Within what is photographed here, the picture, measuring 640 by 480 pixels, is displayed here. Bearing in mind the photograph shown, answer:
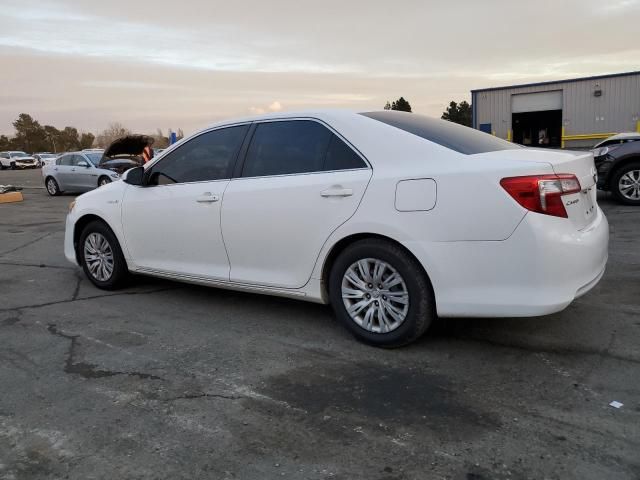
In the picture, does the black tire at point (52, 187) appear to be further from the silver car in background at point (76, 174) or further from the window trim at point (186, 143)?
the window trim at point (186, 143)

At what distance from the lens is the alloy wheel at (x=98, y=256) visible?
5.71 metres

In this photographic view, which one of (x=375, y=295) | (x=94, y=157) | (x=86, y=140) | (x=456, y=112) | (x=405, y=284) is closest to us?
(x=405, y=284)

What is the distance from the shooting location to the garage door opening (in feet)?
74.9

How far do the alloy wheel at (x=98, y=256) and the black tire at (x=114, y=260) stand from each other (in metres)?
0.02

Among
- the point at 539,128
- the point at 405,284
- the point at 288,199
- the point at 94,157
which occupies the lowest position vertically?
the point at 405,284

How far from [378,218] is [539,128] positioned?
22854mm

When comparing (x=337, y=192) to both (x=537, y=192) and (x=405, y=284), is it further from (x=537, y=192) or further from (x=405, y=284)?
(x=537, y=192)

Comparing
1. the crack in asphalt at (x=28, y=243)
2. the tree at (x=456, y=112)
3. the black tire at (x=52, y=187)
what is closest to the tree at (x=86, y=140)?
the tree at (x=456, y=112)

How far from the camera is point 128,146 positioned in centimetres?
1739

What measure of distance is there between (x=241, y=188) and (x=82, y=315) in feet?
6.20

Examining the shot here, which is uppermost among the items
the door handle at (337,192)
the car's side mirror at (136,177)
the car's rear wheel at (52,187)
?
the car's side mirror at (136,177)

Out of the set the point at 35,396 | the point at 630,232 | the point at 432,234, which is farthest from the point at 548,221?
the point at 630,232

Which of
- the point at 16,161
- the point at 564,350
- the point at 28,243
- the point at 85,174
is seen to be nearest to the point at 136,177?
the point at 564,350

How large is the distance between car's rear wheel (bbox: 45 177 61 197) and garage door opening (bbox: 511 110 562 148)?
16.9 m
